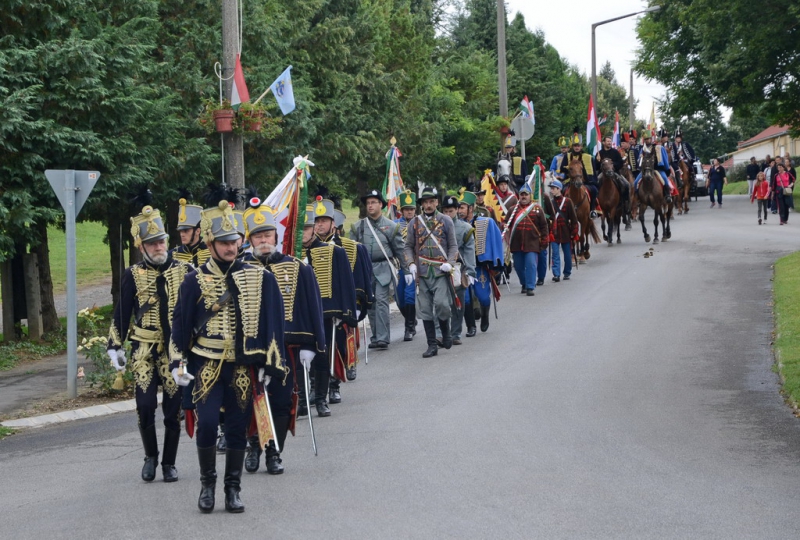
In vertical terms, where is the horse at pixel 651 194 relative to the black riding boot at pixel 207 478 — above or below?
→ above

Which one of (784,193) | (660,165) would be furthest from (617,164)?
(784,193)

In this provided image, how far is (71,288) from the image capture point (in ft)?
45.0

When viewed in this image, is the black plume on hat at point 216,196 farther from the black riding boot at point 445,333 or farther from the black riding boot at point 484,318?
the black riding boot at point 484,318

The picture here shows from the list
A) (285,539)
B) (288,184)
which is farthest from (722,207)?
(285,539)

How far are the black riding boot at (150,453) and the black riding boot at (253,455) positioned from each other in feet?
2.21

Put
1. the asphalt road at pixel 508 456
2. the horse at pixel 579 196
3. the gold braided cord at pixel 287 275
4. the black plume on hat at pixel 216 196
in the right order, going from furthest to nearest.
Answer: the horse at pixel 579 196 → the gold braided cord at pixel 287 275 → the black plume on hat at pixel 216 196 → the asphalt road at pixel 508 456

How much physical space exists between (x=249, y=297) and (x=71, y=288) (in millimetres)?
6476

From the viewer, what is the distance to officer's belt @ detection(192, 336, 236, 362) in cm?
779

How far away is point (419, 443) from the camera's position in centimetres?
969

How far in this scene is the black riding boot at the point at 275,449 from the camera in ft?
28.7

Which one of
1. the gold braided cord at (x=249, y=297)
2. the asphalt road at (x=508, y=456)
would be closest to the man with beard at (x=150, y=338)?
the asphalt road at (x=508, y=456)

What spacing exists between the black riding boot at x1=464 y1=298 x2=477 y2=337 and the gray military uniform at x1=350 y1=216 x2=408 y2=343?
3.77 feet

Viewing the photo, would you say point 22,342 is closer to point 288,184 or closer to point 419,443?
point 288,184

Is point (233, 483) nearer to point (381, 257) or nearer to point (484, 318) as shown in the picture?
point (381, 257)
